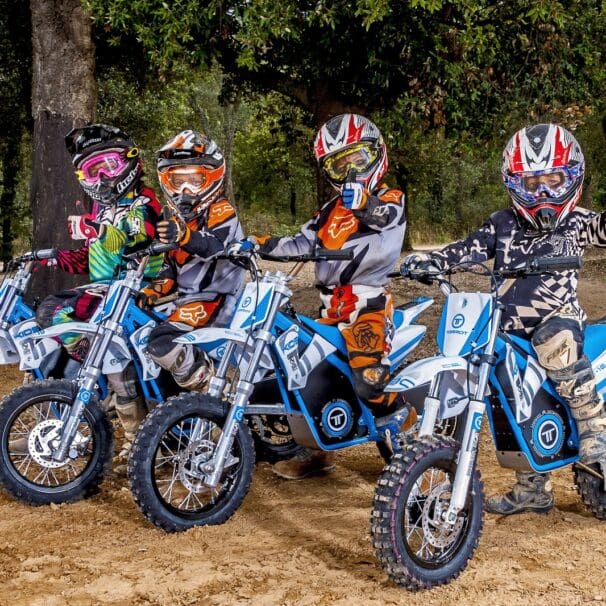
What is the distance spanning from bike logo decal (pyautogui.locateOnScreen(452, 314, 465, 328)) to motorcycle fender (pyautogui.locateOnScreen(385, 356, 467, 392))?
0.52 feet

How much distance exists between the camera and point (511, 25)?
7.74 metres

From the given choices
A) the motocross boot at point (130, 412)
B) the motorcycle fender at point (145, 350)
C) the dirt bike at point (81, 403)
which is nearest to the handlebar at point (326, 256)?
the dirt bike at point (81, 403)

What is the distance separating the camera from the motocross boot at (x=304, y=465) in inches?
195

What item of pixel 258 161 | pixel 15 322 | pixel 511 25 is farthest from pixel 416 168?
pixel 15 322

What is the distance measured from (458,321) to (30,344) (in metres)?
2.63

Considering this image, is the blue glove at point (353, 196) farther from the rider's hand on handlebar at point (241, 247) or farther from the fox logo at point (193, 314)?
the fox logo at point (193, 314)

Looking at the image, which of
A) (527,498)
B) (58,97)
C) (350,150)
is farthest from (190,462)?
(58,97)

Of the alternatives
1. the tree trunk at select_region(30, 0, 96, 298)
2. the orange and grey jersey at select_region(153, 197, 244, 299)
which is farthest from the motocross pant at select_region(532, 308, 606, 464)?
the tree trunk at select_region(30, 0, 96, 298)

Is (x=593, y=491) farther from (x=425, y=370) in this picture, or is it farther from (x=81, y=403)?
(x=81, y=403)

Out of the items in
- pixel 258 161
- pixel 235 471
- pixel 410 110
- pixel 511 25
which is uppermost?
pixel 258 161

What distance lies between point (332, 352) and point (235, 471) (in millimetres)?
836

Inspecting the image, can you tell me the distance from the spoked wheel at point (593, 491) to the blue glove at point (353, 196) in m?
1.76

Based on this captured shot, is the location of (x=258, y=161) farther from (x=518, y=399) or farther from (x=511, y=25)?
(x=518, y=399)

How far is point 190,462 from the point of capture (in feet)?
12.8
